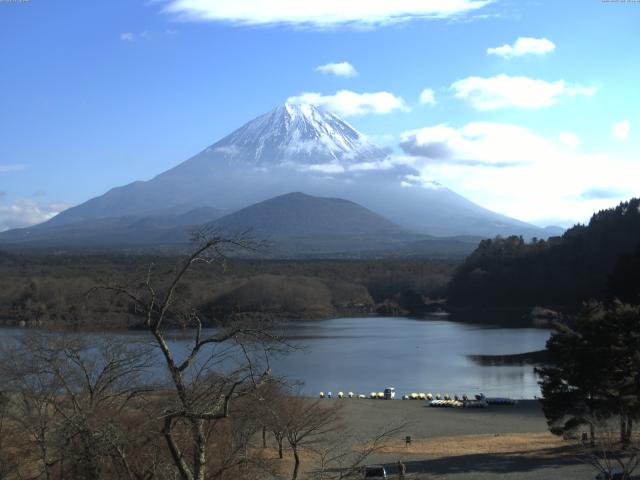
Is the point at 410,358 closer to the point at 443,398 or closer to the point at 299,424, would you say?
the point at 443,398

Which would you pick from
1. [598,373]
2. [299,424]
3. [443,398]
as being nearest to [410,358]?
[443,398]

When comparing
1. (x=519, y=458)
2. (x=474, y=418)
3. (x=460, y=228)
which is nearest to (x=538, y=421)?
(x=474, y=418)

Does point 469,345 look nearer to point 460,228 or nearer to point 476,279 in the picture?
point 476,279

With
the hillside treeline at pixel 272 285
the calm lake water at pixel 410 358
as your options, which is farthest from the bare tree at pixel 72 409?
the hillside treeline at pixel 272 285

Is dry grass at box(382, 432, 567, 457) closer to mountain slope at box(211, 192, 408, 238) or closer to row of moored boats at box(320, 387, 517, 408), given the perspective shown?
row of moored boats at box(320, 387, 517, 408)

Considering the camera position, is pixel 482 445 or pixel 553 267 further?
pixel 553 267

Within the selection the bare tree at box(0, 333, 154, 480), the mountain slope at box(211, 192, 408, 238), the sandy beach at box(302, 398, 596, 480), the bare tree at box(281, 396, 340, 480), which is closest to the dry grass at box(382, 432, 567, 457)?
the sandy beach at box(302, 398, 596, 480)
